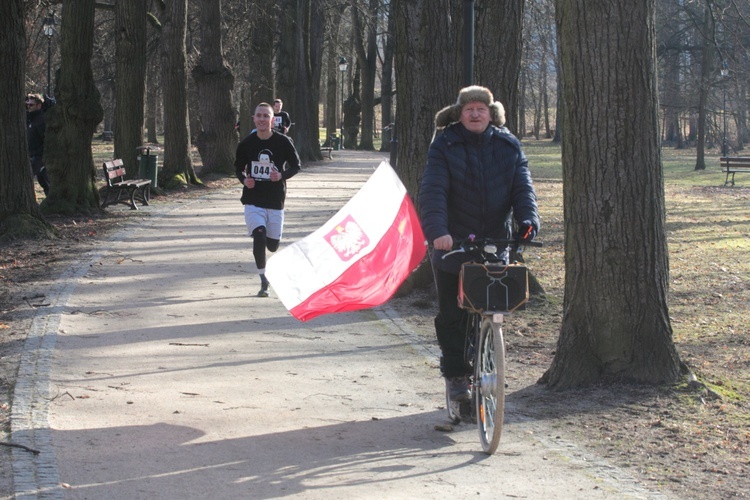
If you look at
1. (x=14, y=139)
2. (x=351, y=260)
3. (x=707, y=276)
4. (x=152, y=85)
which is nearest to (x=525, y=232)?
(x=351, y=260)

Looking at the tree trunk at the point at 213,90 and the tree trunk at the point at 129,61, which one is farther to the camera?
the tree trunk at the point at 213,90

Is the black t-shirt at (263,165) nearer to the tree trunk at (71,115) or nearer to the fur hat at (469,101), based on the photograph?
the fur hat at (469,101)

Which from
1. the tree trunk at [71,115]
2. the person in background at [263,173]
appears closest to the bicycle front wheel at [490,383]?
the person in background at [263,173]

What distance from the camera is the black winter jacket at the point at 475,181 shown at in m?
6.02

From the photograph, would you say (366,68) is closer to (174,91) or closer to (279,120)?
(279,120)

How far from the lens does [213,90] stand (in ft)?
89.5

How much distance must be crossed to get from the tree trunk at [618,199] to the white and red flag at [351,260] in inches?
51.2

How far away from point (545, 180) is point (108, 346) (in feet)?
90.9

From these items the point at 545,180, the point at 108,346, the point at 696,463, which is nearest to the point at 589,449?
the point at 696,463

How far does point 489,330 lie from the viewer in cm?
579

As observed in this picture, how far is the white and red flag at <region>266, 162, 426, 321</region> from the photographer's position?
656cm

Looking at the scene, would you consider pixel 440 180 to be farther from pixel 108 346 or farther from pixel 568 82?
pixel 108 346

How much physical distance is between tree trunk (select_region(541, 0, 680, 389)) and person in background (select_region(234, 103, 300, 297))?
4.17 m

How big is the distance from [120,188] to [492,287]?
46.8 ft
